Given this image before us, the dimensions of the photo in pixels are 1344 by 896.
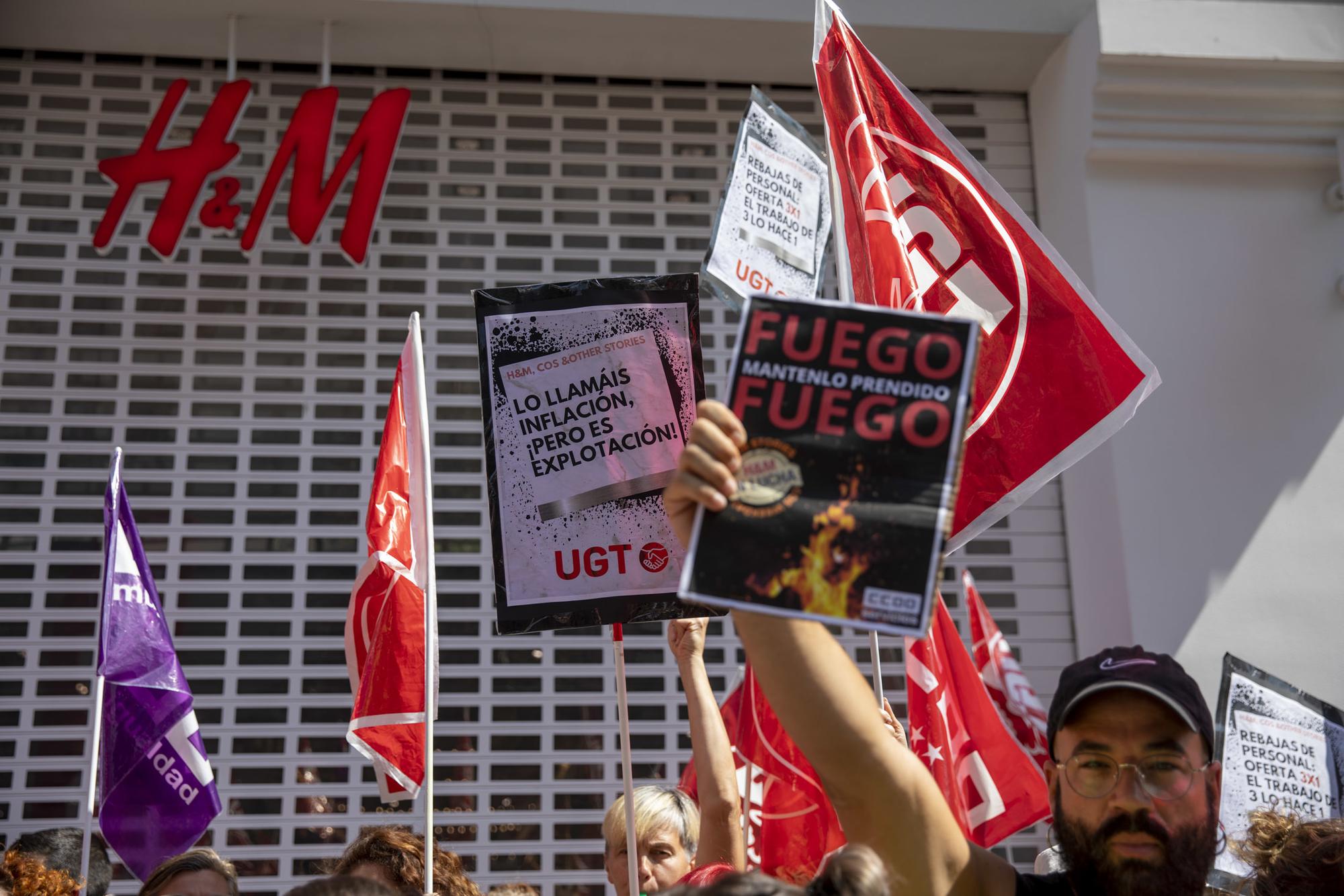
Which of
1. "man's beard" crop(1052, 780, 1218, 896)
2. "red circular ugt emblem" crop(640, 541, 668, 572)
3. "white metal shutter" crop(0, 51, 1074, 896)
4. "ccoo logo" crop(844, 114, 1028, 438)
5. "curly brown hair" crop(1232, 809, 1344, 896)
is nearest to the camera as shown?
"man's beard" crop(1052, 780, 1218, 896)

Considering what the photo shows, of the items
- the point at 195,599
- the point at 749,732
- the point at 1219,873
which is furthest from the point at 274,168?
the point at 1219,873

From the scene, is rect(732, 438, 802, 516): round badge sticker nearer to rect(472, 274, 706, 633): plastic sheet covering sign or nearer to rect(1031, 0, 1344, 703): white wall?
rect(472, 274, 706, 633): plastic sheet covering sign

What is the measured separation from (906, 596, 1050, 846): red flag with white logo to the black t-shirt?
2.83 meters

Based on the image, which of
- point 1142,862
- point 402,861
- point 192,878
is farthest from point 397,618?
point 1142,862

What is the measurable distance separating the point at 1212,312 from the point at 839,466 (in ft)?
21.3

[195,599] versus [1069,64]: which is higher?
[1069,64]

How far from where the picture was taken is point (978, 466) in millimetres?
3676

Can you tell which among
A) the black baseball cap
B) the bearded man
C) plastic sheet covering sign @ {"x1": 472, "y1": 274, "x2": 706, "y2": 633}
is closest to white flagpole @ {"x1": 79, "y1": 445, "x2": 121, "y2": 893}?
plastic sheet covering sign @ {"x1": 472, "y1": 274, "x2": 706, "y2": 633}

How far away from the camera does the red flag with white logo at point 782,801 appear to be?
4719 mm

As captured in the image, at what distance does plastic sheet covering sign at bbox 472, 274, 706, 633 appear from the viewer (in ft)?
10.8

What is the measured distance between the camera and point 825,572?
188 centimetres

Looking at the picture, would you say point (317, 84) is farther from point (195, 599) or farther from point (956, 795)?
point (956, 795)

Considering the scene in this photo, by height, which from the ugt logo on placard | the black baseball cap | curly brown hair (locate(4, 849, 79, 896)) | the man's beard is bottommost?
curly brown hair (locate(4, 849, 79, 896))

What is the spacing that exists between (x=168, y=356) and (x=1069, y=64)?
5.82m
